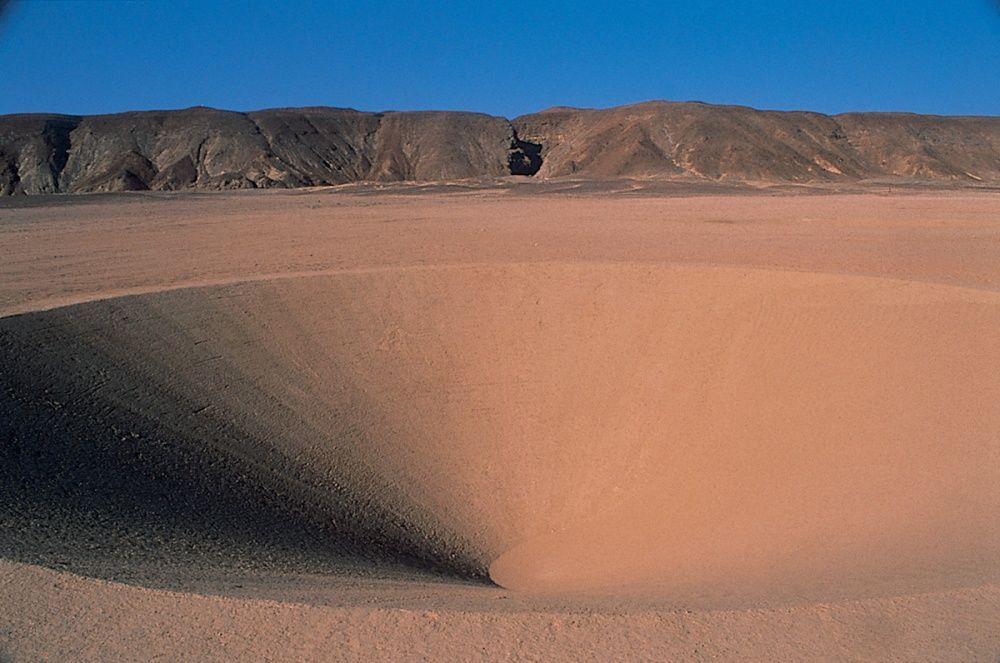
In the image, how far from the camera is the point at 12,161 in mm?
74562

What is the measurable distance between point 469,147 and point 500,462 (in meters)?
78.0

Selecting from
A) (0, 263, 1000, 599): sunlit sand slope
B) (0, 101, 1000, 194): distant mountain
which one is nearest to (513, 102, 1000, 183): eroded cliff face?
(0, 101, 1000, 194): distant mountain

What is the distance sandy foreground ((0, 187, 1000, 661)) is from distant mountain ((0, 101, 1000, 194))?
58860 mm

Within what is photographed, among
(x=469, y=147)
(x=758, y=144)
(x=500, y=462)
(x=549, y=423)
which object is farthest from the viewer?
(x=469, y=147)

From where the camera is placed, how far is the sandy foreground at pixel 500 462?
15.3 ft

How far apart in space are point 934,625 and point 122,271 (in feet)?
58.7

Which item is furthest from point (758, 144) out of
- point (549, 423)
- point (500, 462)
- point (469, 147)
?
point (500, 462)

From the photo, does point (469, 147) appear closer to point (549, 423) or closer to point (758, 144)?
point (758, 144)

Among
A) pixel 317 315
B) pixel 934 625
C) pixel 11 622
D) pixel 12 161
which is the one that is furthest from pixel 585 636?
pixel 12 161

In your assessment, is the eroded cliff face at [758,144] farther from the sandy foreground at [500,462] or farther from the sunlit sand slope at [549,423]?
the sunlit sand slope at [549,423]

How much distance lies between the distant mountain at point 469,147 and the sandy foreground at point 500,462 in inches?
2317

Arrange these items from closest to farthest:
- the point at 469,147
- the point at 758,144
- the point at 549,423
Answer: the point at 549,423
the point at 758,144
the point at 469,147

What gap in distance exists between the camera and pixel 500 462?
→ 11.0 m

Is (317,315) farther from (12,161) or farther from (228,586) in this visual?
(12,161)
